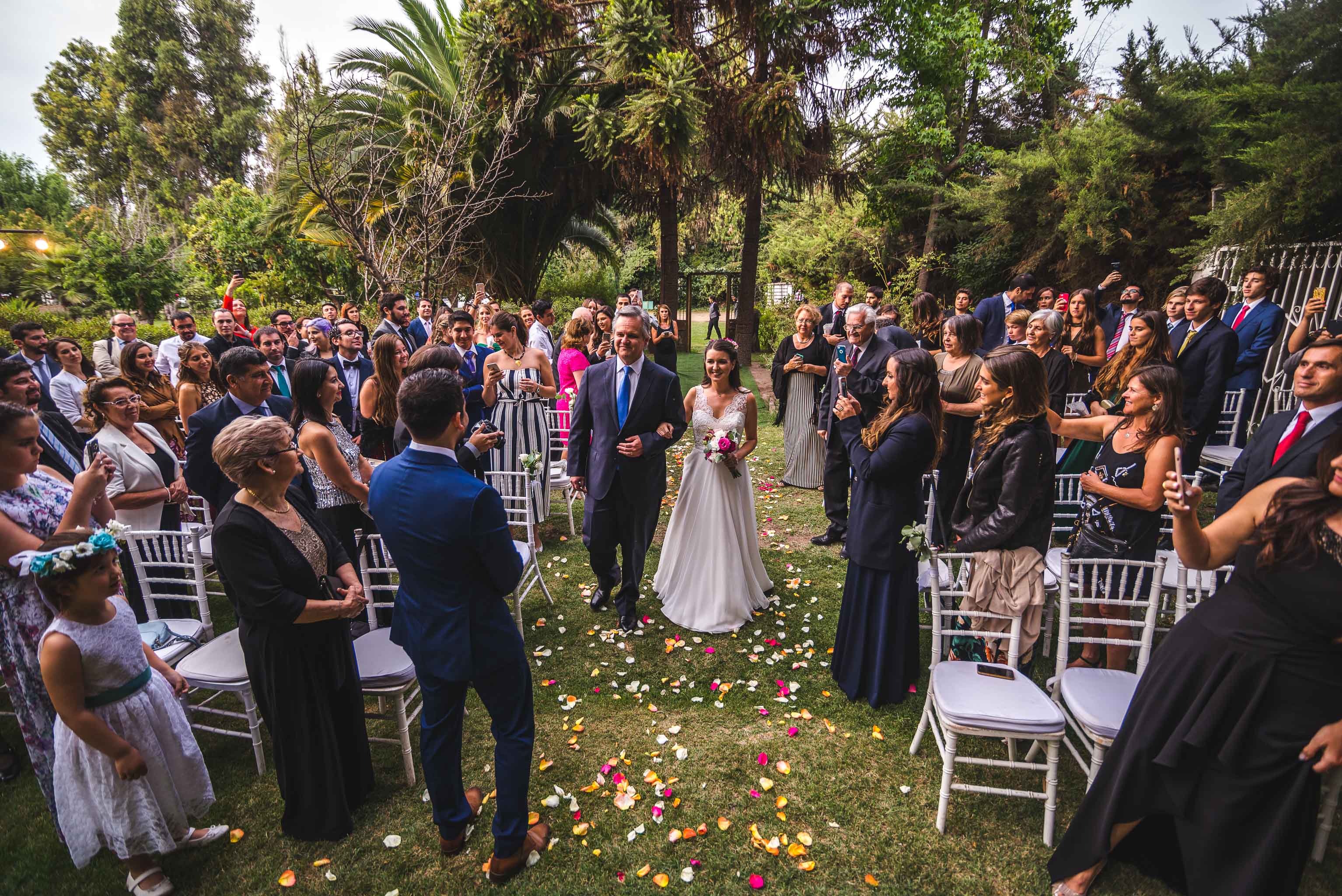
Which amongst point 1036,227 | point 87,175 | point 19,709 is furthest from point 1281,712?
point 87,175

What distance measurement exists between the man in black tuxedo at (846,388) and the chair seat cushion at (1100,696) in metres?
2.34

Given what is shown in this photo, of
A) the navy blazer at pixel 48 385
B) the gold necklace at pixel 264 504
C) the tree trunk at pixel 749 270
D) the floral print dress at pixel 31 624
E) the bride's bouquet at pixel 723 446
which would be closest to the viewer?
the gold necklace at pixel 264 504

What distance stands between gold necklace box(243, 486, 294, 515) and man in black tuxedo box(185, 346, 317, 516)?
1084mm

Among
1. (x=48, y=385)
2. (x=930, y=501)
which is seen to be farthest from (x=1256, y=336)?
(x=48, y=385)

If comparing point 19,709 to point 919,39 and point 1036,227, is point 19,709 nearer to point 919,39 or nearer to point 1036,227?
point 1036,227

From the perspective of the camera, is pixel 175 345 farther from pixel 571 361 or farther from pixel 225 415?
pixel 225 415

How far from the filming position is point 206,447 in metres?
3.86

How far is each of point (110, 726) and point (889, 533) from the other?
12.9 feet

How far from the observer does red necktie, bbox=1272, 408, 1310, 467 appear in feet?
10.8

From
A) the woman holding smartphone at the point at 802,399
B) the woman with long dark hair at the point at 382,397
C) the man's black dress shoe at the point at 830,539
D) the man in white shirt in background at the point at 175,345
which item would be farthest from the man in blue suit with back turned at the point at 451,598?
the man in white shirt in background at the point at 175,345

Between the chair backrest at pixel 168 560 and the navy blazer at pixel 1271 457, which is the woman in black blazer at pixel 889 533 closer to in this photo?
the navy blazer at pixel 1271 457

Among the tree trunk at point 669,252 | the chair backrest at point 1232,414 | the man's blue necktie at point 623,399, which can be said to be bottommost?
the chair backrest at point 1232,414

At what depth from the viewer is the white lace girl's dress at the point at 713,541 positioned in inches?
198

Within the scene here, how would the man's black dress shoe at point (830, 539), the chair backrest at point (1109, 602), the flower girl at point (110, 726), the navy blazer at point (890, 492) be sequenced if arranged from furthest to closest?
the man's black dress shoe at point (830, 539), the navy blazer at point (890, 492), the chair backrest at point (1109, 602), the flower girl at point (110, 726)
